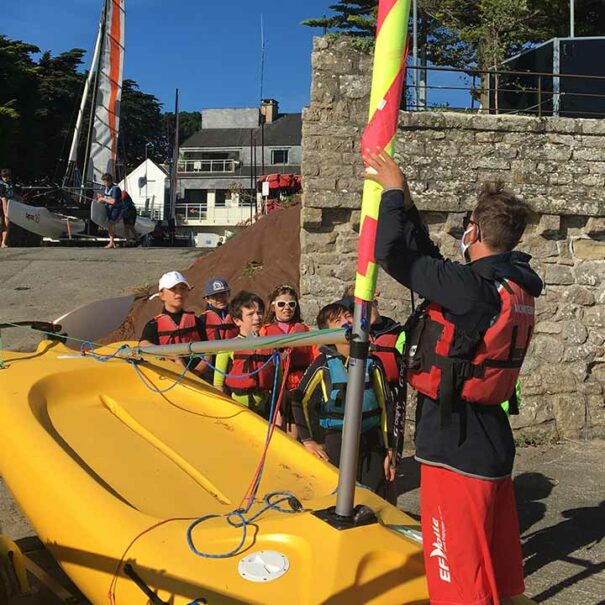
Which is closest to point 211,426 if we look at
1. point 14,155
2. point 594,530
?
point 594,530

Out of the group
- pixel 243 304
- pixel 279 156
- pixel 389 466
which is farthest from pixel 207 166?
pixel 389 466

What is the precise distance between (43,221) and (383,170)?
16085 millimetres

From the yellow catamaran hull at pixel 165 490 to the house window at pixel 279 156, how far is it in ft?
157

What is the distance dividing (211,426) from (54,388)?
0.86m

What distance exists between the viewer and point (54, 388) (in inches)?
141

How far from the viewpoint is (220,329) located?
4703 millimetres

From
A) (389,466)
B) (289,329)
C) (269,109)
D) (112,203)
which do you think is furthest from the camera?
(269,109)

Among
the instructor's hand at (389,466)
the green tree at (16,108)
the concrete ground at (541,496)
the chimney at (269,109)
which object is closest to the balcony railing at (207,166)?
the chimney at (269,109)

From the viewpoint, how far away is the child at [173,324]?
14.8 ft

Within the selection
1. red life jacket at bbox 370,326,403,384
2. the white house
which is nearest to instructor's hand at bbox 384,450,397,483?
red life jacket at bbox 370,326,403,384

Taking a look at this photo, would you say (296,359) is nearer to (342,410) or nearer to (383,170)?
(342,410)

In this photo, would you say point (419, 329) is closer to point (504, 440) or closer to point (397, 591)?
point (504, 440)

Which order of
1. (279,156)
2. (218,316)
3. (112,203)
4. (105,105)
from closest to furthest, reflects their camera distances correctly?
(218,316)
(112,203)
(105,105)
(279,156)

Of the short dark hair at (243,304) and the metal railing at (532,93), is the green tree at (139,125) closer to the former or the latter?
the metal railing at (532,93)
